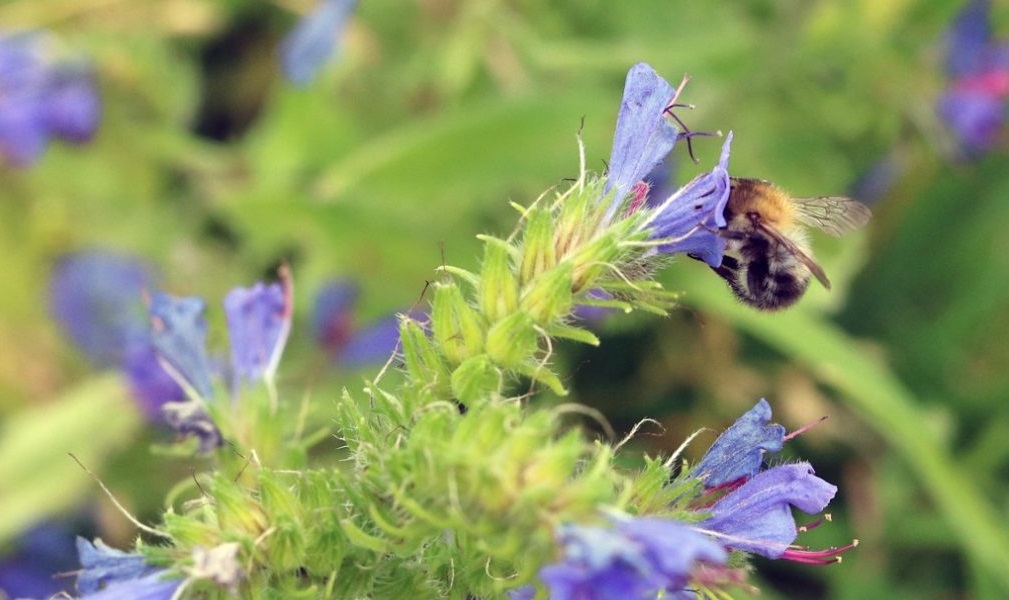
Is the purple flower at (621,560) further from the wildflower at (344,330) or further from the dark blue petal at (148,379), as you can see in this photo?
the wildflower at (344,330)

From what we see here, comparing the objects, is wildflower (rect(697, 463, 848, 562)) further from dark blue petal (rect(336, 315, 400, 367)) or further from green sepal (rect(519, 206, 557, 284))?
dark blue petal (rect(336, 315, 400, 367))

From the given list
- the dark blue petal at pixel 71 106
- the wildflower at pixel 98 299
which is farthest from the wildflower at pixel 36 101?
the wildflower at pixel 98 299

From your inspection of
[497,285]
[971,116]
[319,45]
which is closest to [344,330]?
[319,45]

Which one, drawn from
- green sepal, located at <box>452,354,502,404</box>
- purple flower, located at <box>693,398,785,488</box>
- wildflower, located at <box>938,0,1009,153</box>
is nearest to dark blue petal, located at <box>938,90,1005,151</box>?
wildflower, located at <box>938,0,1009,153</box>

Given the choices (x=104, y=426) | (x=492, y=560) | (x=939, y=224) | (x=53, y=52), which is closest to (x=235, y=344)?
(x=492, y=560)

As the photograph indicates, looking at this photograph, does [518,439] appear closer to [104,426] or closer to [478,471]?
[478,471]

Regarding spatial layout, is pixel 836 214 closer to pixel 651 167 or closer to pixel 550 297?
pixel 651 167
